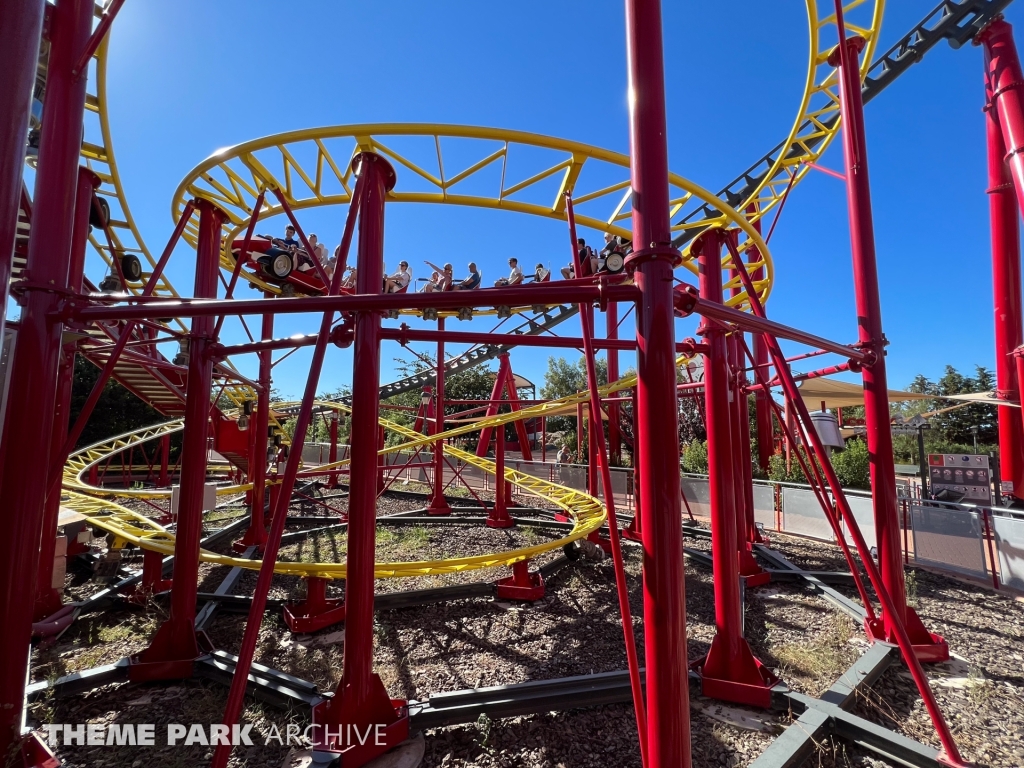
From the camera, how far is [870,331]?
5.57m

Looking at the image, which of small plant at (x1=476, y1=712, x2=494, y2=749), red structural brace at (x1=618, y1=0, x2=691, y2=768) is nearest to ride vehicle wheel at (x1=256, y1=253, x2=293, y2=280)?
red structural brace at (x1=618, y1=0, x2=691, y2=768)

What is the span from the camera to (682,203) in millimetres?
5957

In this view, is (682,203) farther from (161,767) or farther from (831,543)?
(831,543)

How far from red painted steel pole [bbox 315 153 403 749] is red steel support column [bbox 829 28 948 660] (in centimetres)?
473

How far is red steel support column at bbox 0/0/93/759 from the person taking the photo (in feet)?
9.94

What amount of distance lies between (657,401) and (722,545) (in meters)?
2.41

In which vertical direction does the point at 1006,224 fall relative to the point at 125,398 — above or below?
above

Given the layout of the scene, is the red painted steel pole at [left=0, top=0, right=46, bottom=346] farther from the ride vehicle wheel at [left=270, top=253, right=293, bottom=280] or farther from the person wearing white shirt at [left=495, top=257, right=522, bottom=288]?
the person wearing white shirt at [left=495, top=257, right=522, bottom=288]

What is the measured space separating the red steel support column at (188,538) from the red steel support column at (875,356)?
631 cm

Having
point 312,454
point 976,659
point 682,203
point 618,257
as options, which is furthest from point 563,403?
point 312,454

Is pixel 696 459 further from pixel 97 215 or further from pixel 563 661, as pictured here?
pixel 97 215

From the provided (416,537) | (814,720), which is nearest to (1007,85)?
(814,720)

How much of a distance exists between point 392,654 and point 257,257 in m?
5.29

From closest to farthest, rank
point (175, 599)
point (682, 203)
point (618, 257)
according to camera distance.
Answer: point (175, 599) → point (682, 203) → point (618, 257)
